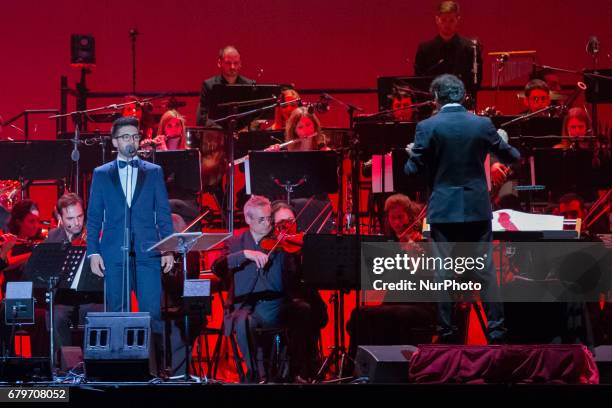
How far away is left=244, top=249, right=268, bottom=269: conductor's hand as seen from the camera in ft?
22.5

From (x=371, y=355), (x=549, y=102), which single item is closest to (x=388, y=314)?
(x=371, y=355)

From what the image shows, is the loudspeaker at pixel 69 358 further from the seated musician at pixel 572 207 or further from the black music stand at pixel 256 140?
the seated musician at pixel 572 207

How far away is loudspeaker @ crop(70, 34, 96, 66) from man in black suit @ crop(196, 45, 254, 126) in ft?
4.33

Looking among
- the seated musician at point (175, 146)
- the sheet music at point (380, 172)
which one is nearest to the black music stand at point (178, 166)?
the seated musician at point (175, 146)

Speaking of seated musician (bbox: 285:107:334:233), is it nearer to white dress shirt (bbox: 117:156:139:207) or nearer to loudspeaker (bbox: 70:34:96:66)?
white dress shirt (bbox: 117:156:139:207)

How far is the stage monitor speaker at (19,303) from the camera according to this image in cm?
598

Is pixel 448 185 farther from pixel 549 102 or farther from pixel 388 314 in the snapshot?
pixel 549 102

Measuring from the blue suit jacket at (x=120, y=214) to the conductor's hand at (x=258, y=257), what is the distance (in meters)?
0.72

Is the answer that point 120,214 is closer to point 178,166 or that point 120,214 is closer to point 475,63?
point 178,166

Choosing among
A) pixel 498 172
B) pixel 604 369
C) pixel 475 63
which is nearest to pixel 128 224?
pixel 498 172

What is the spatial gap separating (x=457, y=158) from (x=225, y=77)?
13.7ft

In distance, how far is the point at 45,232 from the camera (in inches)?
322

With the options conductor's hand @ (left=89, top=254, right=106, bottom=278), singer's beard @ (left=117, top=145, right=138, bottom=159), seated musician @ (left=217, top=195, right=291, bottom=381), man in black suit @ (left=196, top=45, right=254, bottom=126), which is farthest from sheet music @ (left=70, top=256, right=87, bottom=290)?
man in black suit @ (left=196, top=45, right=254, bottom=126)

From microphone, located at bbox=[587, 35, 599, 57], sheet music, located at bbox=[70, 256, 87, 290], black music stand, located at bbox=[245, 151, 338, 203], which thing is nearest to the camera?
sheet music, located at bbox=[70, 256, 87, 290]
